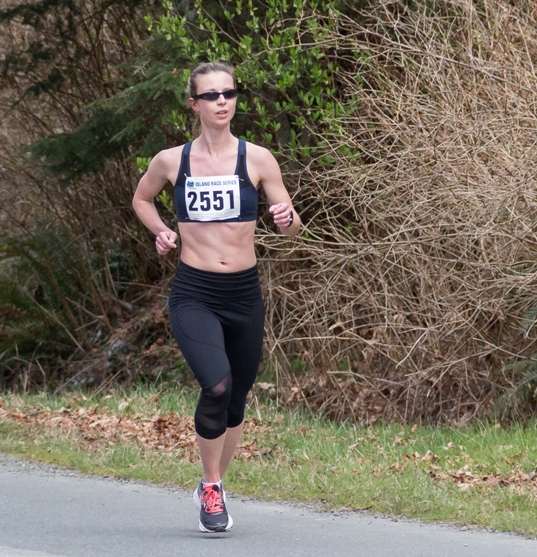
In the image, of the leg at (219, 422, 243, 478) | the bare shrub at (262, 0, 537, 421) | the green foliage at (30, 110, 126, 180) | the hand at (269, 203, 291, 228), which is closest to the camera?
the hand at (269, 203, 291, 228)

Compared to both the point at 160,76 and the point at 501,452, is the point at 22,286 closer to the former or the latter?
the point at 160,76

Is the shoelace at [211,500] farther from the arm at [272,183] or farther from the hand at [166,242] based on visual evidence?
the arm at [272,183]

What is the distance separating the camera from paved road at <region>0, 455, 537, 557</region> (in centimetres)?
495

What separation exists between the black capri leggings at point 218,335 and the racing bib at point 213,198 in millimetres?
281

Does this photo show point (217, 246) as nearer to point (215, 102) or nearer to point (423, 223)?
point (215, 102)

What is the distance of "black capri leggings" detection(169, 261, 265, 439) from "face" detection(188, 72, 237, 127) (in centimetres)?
74

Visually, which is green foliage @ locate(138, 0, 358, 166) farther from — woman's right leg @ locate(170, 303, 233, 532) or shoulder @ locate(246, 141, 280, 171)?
woman's right leg @ locate(170, 303, 233, 532)

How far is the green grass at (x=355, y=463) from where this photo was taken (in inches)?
231

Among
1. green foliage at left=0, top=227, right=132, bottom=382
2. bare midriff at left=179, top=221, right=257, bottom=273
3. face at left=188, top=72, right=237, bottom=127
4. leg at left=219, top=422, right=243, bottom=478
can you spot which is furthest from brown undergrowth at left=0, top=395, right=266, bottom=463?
green foliage at left=0, top=227, right=132, bottom=382

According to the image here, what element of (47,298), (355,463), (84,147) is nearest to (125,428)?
(355,463)

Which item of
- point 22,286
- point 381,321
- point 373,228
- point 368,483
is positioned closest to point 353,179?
point 373,228

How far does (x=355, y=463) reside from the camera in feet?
23.7

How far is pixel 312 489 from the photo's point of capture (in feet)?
20.8

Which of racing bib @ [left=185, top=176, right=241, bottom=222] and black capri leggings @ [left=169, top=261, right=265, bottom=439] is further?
racing bib @ [left=185, top=176, right=241, bottom=222]
